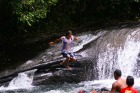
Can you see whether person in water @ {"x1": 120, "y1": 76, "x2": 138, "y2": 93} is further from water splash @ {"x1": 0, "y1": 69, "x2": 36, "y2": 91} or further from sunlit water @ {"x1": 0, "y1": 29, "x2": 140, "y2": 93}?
water splash @ {"x1": 0, "y1": 69, "x2": 36, "y2": 91}

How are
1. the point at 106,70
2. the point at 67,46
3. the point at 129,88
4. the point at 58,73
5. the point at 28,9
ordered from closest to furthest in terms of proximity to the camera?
the point at 129,88 → the point at 67,46 → the point at 58,73 → the point at 106,70 → the point at 28,9

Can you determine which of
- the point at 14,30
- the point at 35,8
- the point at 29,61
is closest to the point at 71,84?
the point at 29,61

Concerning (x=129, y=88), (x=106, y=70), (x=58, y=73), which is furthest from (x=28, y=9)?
(x=129, y=88)

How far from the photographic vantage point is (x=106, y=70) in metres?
15.5

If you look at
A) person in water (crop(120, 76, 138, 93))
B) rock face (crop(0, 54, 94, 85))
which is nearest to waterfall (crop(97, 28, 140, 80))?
rock face (crop(0, 54, 94, 85))

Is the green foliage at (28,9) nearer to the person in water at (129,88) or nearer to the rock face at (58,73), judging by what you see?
the rock face at (58,73)

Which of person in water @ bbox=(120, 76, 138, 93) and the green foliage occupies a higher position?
the green foliage

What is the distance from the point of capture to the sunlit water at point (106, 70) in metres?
14.2

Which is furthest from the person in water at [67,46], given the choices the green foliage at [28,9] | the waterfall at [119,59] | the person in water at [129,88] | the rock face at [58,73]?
the person in water at [129,88]

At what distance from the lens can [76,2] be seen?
23.5m

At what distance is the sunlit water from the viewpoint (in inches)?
559

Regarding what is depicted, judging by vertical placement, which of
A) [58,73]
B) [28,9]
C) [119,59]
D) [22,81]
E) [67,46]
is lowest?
[22,81]

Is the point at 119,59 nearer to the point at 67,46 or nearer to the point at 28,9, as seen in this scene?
the point at 67,46

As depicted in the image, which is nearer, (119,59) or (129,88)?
(129,88)
